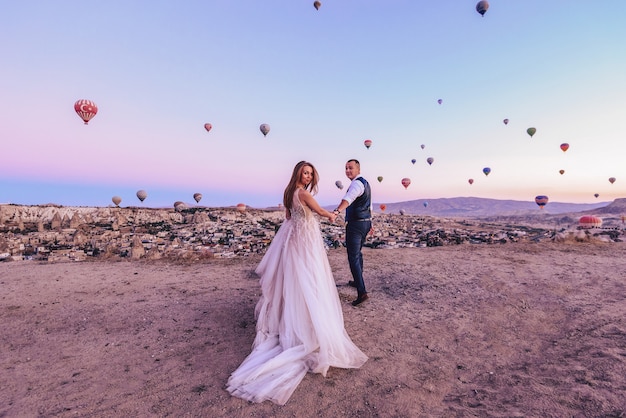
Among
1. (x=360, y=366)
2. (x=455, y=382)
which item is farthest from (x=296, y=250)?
(x=455, y=382)

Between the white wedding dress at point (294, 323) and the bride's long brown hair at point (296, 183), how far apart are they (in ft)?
0.42

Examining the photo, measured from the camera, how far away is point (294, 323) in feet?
14.2

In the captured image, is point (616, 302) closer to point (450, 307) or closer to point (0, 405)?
point (450, 307)

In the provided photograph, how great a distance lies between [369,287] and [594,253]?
8656 mm

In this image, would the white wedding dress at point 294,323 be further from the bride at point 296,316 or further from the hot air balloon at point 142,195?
the hot air balloon at point 142,195

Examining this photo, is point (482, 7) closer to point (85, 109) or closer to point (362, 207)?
point (362, 207)

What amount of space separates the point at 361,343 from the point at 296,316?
1301mm

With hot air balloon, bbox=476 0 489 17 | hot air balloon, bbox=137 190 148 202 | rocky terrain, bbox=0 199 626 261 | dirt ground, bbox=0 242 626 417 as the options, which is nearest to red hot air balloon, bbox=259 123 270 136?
rocky terrain, bbox=0 199 626 261

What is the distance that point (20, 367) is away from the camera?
429 cm

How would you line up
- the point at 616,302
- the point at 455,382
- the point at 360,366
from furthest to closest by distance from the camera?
the point at 616,302
the point at 360,366
the point at 455,382

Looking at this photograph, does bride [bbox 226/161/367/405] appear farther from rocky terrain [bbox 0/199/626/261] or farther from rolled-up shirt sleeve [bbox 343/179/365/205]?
rocky terrain [bbox 0/199/626/261]

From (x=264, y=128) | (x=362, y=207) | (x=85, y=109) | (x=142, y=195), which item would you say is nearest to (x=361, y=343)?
(x=362, y=207)

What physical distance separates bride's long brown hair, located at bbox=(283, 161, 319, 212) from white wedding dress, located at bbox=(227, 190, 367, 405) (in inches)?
5.0

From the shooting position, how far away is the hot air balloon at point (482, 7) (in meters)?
29.8
